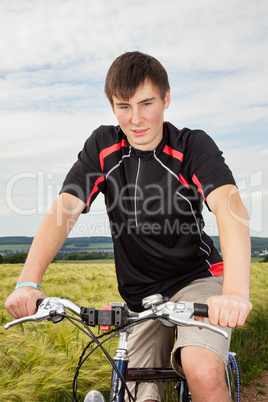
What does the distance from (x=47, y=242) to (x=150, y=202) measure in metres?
0.64

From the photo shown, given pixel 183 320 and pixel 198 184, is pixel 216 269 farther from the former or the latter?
pixel 183 320

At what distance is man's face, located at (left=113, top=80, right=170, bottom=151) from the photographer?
8.30 ft

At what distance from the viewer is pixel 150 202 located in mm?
2676

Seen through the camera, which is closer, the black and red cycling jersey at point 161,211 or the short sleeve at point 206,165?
the short sleeve at point 206,165

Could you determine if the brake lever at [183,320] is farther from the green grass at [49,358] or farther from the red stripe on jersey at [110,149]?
the green grass at [49,358]

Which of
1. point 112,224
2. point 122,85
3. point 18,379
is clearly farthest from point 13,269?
point 122,85

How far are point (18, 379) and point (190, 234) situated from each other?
67.7 inches

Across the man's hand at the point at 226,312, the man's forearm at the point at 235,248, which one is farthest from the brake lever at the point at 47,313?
the man's forearm at the point at 235,248

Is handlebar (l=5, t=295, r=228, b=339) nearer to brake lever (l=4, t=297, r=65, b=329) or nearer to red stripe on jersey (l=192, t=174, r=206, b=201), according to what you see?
brake lever (l=4, t=297, r=65, b=329)

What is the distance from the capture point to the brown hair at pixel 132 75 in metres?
2.53

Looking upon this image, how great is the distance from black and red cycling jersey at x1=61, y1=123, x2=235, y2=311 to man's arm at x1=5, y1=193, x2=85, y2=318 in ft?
0.31

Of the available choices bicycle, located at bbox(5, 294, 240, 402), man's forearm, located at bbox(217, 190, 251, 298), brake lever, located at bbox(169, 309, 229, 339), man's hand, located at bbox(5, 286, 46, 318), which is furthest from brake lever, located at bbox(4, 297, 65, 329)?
man's forearm, located at bbox(217, 190, 251, 298)

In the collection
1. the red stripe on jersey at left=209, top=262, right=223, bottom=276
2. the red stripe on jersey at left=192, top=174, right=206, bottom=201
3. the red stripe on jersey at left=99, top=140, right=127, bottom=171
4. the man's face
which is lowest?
the red stripe on jersey at left=209, top=262, right=223, bottom=276

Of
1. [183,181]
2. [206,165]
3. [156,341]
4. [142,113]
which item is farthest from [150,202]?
[156,341]
